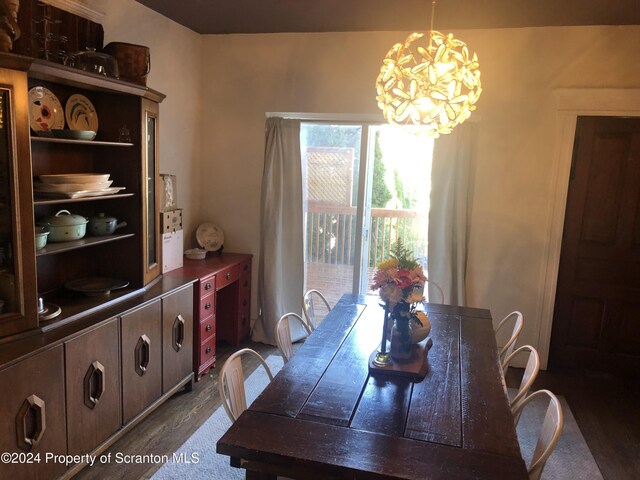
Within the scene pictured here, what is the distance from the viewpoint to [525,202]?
3.70 m

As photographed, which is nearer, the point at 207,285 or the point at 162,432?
the point at 162,432

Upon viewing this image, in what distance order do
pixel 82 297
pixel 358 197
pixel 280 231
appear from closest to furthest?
pixel 82 297
pixel 358 197
pixel 280 231

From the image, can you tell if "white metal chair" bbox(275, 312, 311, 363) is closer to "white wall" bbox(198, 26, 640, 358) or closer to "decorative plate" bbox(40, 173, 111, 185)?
"decorative plate" bbox(40, 173, 111, 185)

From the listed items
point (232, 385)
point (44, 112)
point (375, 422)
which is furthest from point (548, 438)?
point (44, 112)

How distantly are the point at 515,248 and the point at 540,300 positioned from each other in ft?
1.46

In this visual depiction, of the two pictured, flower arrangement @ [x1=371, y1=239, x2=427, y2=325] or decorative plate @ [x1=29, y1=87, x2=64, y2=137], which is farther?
decorative plate @ [x1=29, y1=87, x2=64, y2=137]

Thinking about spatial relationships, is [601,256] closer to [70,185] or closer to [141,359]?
[141,359]

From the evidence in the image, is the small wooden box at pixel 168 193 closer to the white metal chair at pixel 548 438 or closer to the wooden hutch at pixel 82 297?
the wooden hutch at pixel 82 297

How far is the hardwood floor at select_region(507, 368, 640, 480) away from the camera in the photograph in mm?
2707

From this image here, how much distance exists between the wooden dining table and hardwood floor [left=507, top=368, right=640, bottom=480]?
3.61ft

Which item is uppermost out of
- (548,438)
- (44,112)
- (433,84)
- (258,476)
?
(433,84)

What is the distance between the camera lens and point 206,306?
3.49 m

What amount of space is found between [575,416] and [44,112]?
3.60m

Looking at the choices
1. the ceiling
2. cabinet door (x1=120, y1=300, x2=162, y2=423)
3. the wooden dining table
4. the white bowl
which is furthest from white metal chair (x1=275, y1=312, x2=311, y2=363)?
the ceiling
